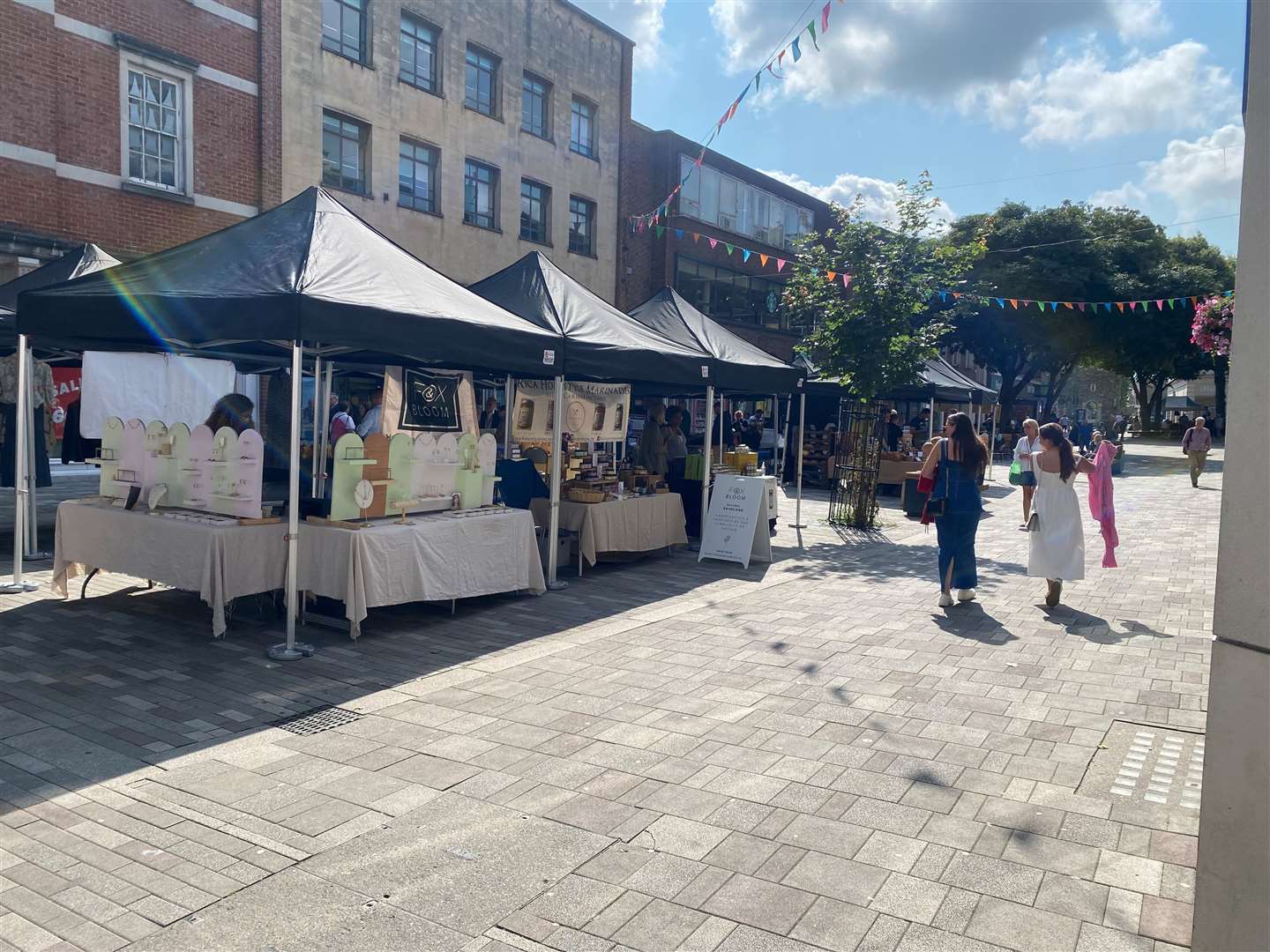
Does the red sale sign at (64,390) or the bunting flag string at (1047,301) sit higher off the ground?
the bunting flag string at (1047,301)

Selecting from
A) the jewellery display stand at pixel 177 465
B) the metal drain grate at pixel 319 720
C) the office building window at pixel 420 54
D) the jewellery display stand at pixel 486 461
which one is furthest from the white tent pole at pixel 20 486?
the office building window at pixel 420 54

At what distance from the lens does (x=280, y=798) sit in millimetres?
4117

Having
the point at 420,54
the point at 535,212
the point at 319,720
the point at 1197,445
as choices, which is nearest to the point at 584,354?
the point at 319,720

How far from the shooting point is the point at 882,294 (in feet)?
46.0

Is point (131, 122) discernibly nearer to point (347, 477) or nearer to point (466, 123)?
point (466, 123)

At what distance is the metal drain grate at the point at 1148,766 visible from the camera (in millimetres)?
4312

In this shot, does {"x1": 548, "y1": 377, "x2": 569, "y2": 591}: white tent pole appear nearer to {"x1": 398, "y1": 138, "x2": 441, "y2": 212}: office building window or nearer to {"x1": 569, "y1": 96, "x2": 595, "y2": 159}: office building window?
{"x1": 398, "y1": 138, "x2": 441, "y2": 212}: office building window

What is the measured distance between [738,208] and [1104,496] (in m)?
26.3

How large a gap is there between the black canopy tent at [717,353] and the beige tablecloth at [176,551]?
5.68 metres

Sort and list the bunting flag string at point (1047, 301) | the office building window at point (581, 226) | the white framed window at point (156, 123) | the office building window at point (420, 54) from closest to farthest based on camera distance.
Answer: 1. the white framed window at point (156, 123)
2. the office building window at point (420, 54)
3. the bunting flag string at point (1047, 301)
4. the office building window at point (581, 226)

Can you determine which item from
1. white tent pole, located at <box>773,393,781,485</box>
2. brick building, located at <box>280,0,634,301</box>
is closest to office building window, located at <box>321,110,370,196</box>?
brick building, located at <box>280,0,634,301</box>

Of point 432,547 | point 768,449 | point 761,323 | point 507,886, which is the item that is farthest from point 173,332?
point 761,323

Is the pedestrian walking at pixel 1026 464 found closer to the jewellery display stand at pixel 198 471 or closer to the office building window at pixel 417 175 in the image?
the jewellery display stand at pixel 198 471

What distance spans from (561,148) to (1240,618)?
24.2 meters
